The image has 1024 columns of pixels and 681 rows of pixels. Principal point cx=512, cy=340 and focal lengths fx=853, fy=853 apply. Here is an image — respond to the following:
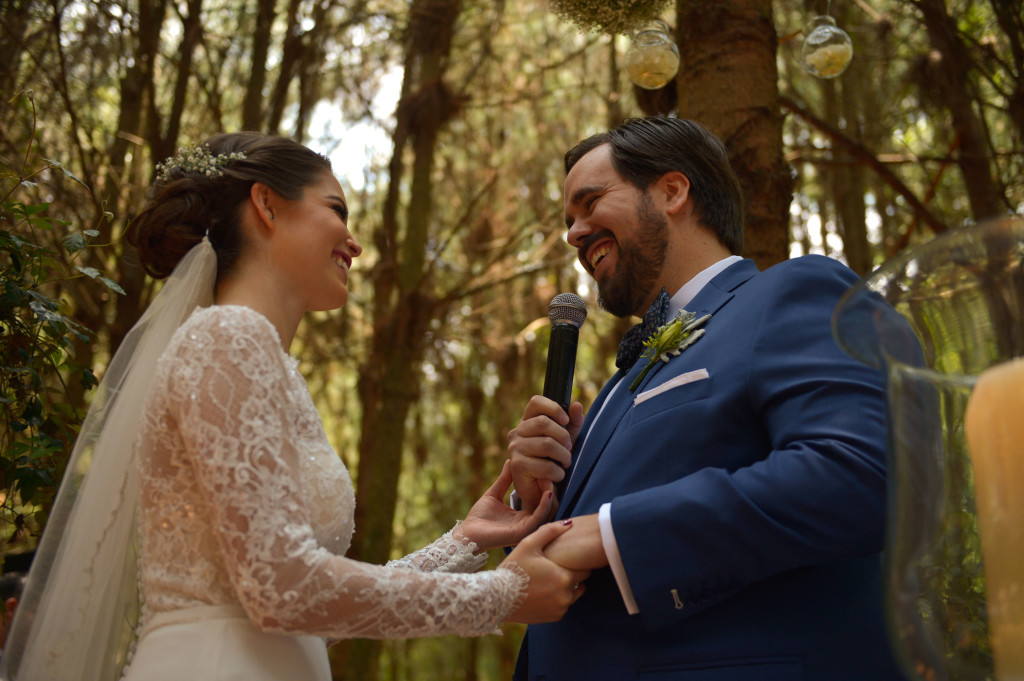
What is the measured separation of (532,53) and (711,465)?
9.49 meters

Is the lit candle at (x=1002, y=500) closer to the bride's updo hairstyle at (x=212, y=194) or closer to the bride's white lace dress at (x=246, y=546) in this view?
the bride's white lace dress at (x=246, y=546)

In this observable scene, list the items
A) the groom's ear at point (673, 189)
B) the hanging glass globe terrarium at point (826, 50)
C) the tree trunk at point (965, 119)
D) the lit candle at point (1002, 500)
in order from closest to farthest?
the lit candle at point (1002, 500) → the groom's ear at point (673, 189) → the hanging glass globe terrarium at point (826, 50) → the tree trunk at point (965, 119)

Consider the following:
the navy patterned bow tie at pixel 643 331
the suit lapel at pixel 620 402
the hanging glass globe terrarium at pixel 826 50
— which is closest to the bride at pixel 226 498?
the suit lapel at pixel 620 402

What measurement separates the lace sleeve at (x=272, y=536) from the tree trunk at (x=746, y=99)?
2.10 meters

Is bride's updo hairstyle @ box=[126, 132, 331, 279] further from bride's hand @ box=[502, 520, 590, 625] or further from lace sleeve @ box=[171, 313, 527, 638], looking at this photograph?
bride's hand @ box=[502, 520, 590, 625]

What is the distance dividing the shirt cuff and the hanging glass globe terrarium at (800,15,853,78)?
319 centimetres

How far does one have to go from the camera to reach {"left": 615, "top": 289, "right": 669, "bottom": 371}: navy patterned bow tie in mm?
2684

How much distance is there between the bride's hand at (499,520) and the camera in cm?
268

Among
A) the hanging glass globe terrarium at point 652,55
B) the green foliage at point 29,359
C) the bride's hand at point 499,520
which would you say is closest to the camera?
the bride's hand at point 499,520

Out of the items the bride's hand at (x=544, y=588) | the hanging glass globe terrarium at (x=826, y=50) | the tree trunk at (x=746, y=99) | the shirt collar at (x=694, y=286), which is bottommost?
the bride's hand at (x=544, y=588)

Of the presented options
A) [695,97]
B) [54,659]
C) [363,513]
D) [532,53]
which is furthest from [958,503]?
[532,53]

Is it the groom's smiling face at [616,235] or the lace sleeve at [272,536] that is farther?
the groom's smiling face at [616,235]

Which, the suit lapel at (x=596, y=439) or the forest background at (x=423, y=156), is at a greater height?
the forest background at (x=423, y=156)

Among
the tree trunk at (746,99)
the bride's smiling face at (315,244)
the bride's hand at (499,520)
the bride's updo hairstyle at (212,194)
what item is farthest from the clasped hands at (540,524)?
the tree trunk at (746,99)
